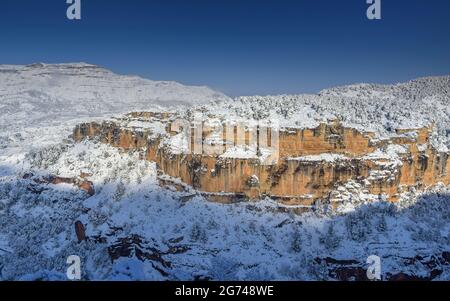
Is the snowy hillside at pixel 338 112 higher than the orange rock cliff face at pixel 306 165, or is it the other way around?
the snowy hillside at pixel 338 112

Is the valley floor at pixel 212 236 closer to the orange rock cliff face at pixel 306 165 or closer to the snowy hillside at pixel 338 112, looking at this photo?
the orange rock cliff face at pixel 306 165

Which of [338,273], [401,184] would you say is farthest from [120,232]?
[401,184]

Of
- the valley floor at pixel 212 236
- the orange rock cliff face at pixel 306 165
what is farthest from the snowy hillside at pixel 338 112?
the valley floor at pixel 212 236

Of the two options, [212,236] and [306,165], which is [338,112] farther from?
[212,236]

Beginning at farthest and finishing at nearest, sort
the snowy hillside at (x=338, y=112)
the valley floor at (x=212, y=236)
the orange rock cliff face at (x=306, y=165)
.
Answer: the snowy hillside at (x=338, y=112), the orange rock cliff face at (x=306, y=165), the valley floor at (x=212, y=236)

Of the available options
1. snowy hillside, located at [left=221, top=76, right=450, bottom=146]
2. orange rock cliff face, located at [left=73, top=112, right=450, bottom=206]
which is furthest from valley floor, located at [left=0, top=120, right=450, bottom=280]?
snowy hillside, located at [left=221, top=76, right=450, bottom=146]

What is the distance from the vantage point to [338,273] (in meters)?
73.9

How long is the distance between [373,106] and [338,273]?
159 feet

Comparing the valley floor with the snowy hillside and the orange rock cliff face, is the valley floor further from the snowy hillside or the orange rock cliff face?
the snowy hillside

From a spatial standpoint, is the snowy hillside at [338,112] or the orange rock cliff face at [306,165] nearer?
the orange rock cliff face at [306,165]

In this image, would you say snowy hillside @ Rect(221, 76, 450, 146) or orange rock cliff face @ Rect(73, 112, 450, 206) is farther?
snowy hillside @ Rect(221, 76, 450, 146)

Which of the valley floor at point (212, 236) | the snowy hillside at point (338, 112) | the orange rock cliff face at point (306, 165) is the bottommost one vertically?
the valley floor at point (212, 236)

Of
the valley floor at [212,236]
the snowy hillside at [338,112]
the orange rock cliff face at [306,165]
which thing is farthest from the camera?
the snowy hillside at [338,112]

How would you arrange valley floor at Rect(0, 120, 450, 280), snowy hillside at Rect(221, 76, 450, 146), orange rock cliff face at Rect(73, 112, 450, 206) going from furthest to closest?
1. snowy hillside at Rect(221, 76, 450, 146)
2. orange rock cliff face at Rect(73, 112, 450, 206)
3. valley floor at Rect(0, 120, 450, 280)
